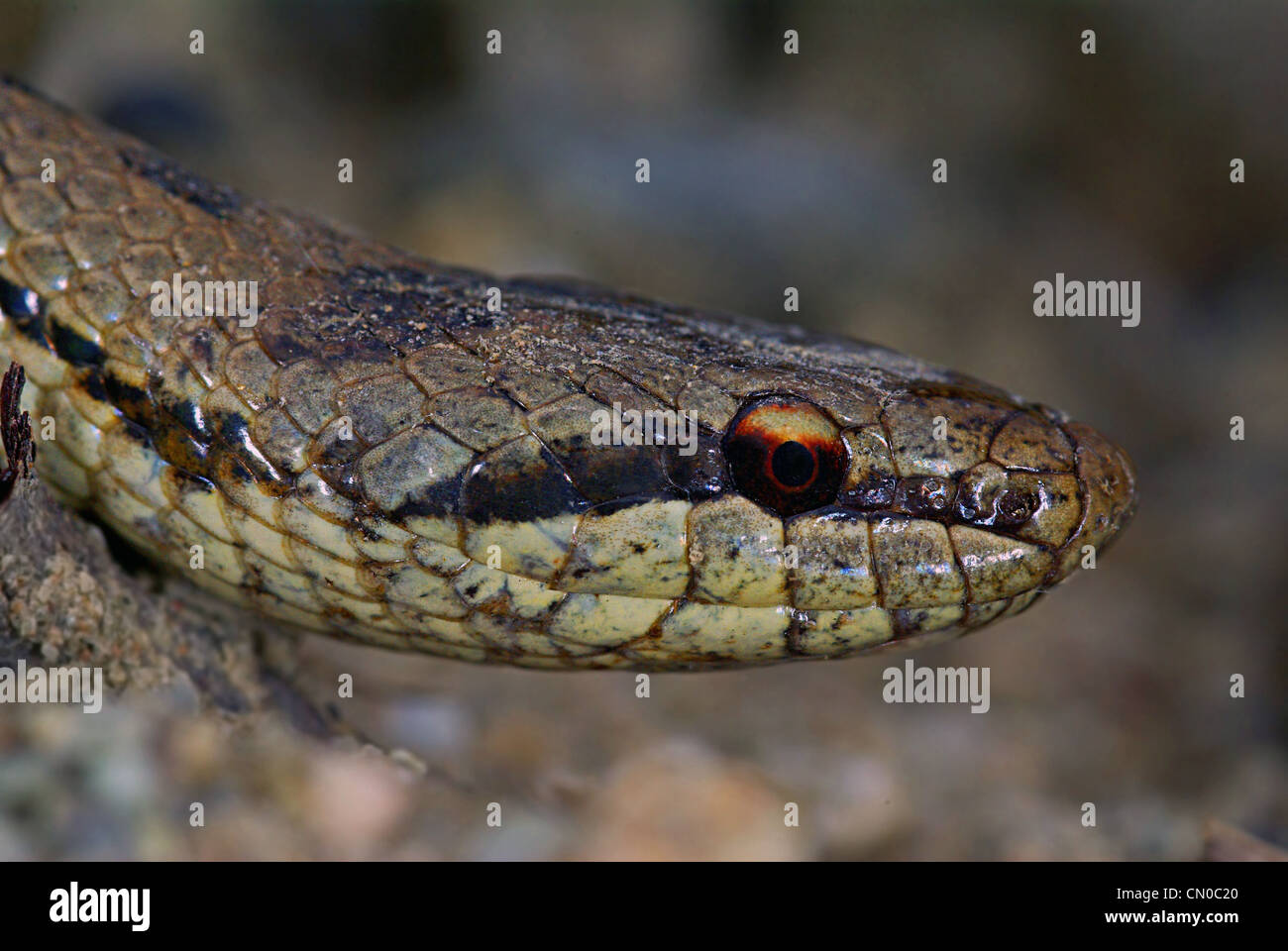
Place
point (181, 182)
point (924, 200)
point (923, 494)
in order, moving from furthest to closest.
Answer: point (924, 200)
point (181, 182)
point (923, 494)

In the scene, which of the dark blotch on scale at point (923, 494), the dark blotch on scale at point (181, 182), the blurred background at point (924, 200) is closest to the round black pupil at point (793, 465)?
the dark blotch on scale at point (923, 494)

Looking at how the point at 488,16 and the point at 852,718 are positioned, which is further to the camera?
the point at 488,16

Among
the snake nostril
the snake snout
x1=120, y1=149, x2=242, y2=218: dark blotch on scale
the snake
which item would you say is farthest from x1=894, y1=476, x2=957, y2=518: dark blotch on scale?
x1=120, y1=149, x2=242, y2=218: dark blotch on scale

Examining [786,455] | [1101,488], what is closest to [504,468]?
[786,455]

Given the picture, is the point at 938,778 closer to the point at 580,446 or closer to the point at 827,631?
the point at 827,631

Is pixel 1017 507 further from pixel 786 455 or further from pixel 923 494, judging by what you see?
pixel 786 455

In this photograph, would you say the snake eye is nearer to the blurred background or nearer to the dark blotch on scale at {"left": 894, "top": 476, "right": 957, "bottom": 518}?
the dark blotch on scale at {"left": 894, "top": 476, "right": 957, "bottom": 518}

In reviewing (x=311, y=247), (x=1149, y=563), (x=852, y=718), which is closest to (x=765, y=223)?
(x=1149, y=563)
